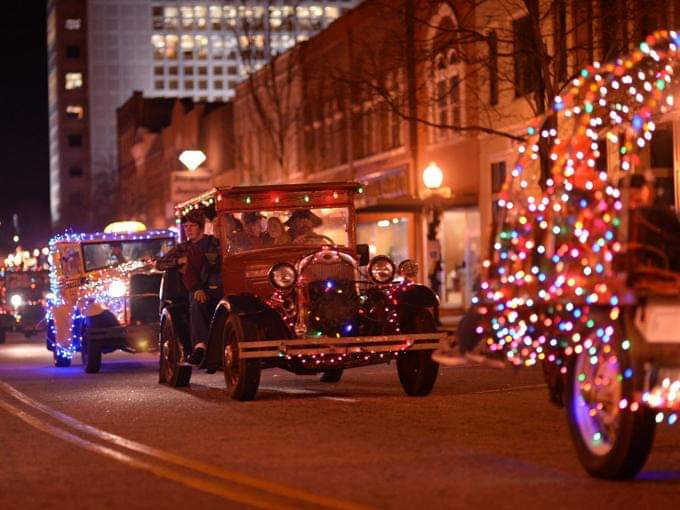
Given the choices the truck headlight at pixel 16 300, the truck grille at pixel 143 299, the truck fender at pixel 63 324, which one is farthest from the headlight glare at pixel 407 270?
the truck headlight at pixel 16 300

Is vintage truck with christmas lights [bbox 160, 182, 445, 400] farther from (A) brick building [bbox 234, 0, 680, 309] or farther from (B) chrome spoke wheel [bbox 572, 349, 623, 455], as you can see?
(A) brick building [bbox 234, 0, 680, 309]

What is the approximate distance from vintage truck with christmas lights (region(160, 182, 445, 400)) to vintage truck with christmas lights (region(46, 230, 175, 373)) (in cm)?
410

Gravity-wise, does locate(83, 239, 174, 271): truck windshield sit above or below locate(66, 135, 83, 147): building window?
below

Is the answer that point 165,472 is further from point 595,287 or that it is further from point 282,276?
point 282,276

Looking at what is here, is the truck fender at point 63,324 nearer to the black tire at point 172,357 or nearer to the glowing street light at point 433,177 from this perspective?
the black tire at point 172,357

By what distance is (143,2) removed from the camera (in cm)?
17212

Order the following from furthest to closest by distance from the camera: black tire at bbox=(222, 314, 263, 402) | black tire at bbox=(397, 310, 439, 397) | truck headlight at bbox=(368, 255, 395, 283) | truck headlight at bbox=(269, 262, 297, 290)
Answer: truck headlight at bbox=(368, 255, 395, 283)
black tire at bbox=(397, 310, 439, 397)
truck headlight at bbox=(269, 262, 297, 290)
black tire at bbox=(222, 314, 263, 402)

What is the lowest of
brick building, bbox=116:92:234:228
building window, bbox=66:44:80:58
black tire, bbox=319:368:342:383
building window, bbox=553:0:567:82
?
black tire, bbox=319:368:342:383

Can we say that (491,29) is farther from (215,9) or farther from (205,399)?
(215,9)

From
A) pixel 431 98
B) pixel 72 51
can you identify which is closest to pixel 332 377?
pixel 431 98

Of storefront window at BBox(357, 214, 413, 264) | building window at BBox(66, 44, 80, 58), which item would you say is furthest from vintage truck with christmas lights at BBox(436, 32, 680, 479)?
building window at BBox(66, 44, 80, 58)

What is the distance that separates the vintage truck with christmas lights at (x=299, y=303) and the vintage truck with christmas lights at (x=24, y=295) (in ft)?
75.1

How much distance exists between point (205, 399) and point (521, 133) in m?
19.9

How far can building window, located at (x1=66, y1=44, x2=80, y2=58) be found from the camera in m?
175
